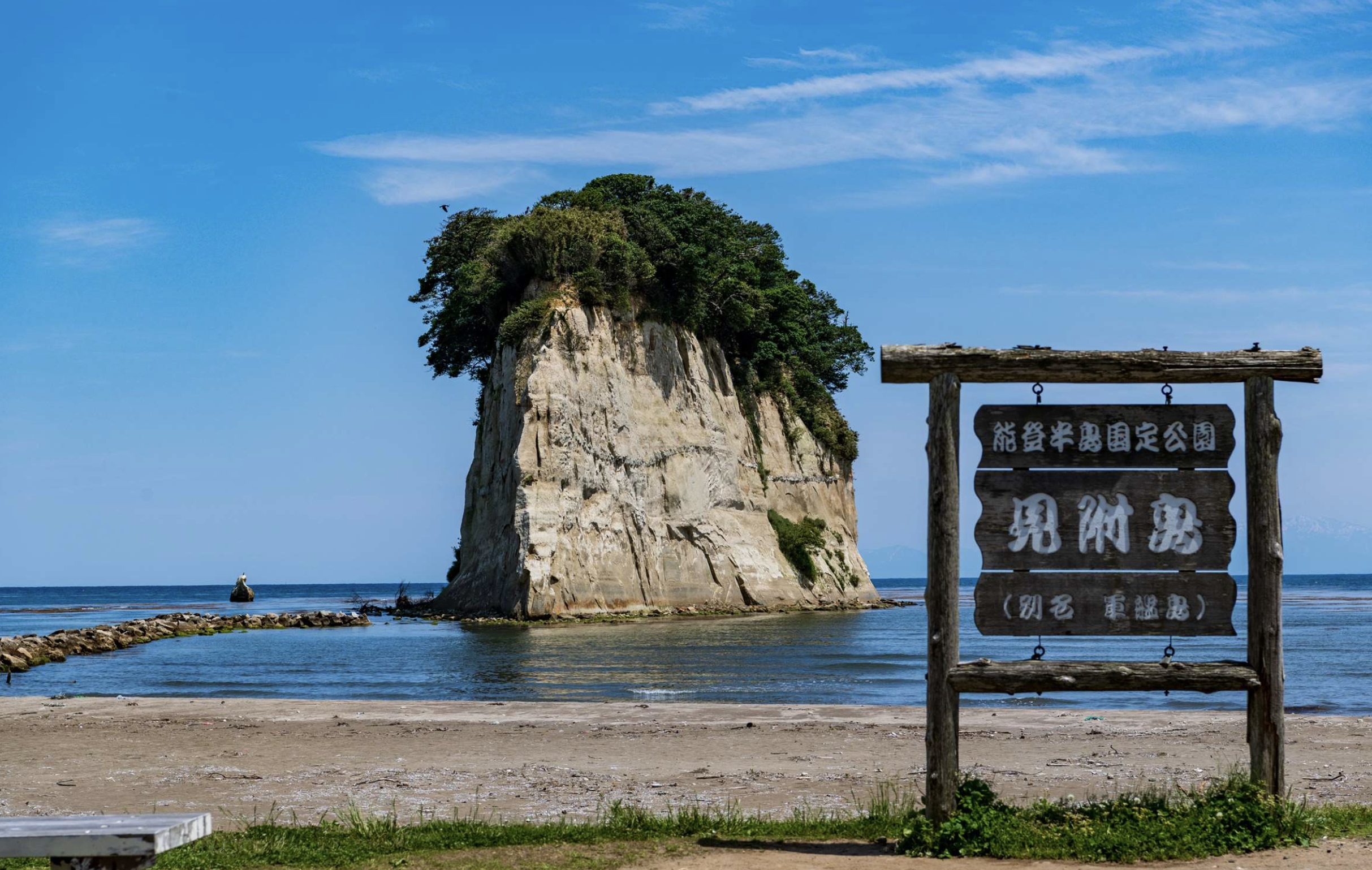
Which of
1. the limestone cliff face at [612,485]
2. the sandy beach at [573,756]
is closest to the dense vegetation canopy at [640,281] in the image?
the limestone cliff face at [612,485]

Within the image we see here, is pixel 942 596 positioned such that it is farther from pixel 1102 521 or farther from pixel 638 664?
pixel 638 664

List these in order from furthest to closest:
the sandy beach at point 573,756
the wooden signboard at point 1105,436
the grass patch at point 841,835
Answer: the sandy beach at point 573,756 < the wooden signboard at point 1105,436 < the grass patch at point 841,835

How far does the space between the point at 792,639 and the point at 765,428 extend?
2485 centimetres

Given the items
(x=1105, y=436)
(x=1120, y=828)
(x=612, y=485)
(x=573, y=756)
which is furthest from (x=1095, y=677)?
(x=612, y=485)

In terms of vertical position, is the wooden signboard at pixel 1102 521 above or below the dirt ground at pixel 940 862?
above

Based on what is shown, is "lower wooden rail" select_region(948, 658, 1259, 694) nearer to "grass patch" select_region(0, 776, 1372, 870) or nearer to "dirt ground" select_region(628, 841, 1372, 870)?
"grass patch" select_region(0, 776, 1372, 870)

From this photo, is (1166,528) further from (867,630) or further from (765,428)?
(765,428)

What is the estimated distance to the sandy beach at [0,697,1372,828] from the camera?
11125 millimetres

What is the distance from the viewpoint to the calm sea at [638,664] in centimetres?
2356

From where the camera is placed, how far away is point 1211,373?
8984 mm

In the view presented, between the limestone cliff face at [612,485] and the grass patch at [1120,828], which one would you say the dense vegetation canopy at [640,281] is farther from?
the grass patch at [1120,828]

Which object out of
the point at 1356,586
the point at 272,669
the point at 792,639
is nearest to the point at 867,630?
the point at 792,639

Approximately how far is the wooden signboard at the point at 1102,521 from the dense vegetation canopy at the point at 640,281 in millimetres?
42568

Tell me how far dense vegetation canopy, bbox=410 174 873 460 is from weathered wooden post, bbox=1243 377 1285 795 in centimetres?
4282
